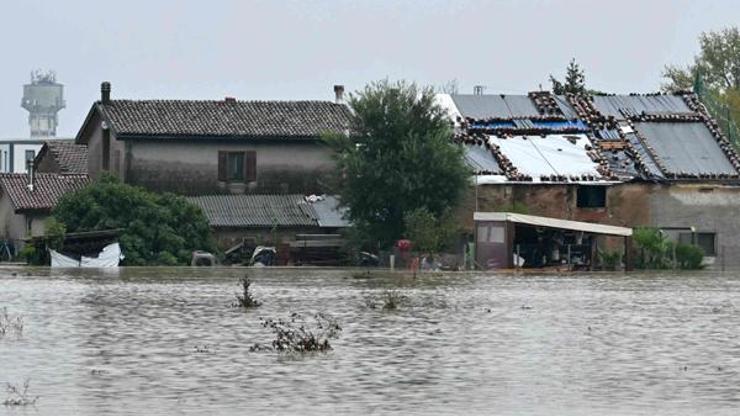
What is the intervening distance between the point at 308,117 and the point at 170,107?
487 centimetres

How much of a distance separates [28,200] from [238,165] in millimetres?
7169

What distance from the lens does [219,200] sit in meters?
64.8

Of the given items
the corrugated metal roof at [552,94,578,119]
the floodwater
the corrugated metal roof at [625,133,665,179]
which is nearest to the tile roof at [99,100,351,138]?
Result: the corrugated metal roof at [552,94,578,119]

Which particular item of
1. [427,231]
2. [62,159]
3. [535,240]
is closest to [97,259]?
[427,231]

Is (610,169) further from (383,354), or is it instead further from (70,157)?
(383,354)

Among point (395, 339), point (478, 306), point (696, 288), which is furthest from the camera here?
point (696, 288)

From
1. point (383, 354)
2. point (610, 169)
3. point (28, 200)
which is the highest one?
point (610, 169)

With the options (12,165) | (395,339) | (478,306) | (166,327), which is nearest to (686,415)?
(395,339)

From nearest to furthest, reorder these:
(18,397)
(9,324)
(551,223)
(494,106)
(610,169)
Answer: (18,397)
(9,324)
(551,223)
(610,169)
(494,106)

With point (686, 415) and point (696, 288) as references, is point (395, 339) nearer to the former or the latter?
point (686, 415)

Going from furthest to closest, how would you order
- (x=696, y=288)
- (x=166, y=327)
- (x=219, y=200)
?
(x=219, y=200) → (x=696, y=288) → (x=166, y=327)

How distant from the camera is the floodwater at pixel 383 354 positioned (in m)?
17.8

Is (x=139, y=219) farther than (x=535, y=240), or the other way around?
(x=139, y=219)

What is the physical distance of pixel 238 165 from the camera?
216 feet
